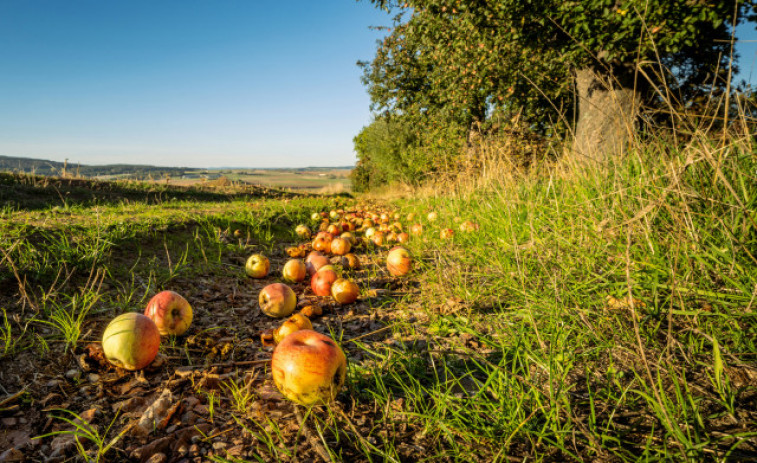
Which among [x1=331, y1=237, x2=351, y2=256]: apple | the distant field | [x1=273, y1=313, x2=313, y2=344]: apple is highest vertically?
the distant field

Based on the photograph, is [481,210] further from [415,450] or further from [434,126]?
[434,126]

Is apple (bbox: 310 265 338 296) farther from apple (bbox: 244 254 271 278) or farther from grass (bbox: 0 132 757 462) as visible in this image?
apple (bbox: 244 254 271 278)

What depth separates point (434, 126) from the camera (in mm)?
15703

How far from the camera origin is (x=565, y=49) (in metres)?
8.33

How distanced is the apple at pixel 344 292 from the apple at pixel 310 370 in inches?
54.0

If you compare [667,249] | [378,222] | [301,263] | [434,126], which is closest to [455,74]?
[434,126]

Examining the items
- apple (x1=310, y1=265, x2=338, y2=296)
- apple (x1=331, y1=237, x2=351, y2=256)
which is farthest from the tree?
apple (x1=310, y1=265, x2=338, y2=296)

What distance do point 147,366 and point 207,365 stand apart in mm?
340

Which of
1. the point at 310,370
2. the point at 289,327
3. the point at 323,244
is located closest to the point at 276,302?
the point at 289,327

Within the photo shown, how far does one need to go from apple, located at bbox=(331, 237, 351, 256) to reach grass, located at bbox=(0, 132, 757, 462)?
52.1 inches

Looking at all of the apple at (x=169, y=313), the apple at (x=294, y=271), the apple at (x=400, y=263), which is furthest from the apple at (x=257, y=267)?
the apple at (x=400, y=263)

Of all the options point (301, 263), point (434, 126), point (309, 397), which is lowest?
point (309, 397)

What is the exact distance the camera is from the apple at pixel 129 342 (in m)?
1.79

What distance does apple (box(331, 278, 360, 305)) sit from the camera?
9.87ft
